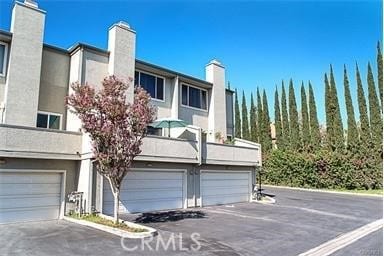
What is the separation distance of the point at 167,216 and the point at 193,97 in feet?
33.6

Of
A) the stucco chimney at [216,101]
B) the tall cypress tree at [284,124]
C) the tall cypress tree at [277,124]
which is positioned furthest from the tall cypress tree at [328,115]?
the stucco chimney at [216,101]

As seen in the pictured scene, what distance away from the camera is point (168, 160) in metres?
16.0

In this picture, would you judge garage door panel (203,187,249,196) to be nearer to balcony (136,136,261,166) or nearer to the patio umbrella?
balcony (136,136,261,166)

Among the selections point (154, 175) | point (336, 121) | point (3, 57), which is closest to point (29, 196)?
point (154, 175)

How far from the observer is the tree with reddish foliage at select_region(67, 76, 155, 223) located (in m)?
11.3

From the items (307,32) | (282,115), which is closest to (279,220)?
(307,32)

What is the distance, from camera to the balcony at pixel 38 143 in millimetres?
11953

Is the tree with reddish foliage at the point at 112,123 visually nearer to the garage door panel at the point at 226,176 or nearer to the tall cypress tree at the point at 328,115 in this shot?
the garage door panel at the point at 226,176

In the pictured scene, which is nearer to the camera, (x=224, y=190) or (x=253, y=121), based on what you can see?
(x=224, y=190)

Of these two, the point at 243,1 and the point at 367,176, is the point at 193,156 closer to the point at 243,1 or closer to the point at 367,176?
the point at 243,1

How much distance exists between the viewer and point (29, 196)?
12828mm

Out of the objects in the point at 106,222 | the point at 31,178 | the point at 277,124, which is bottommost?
the point at 106,222

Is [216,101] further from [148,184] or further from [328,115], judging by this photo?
[328,115]

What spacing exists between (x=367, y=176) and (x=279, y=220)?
20.1 meters
